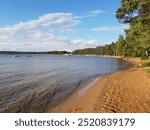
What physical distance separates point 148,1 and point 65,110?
13670 millimetres

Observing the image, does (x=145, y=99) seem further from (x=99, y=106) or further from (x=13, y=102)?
(x=13, y=102)

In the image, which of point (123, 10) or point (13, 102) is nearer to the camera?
point (13, 102)

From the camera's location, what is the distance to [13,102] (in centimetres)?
1895

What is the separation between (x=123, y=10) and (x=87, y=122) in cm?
2178

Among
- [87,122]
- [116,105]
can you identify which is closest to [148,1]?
[116,105]

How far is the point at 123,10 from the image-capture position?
29234 mm

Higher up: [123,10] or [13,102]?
[123,10]

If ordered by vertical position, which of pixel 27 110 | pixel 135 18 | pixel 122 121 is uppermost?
pixel 135 18

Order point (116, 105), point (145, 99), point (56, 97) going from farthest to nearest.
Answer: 1. point (56, 97)
2. point (145, 99)
3. point (116, 105)

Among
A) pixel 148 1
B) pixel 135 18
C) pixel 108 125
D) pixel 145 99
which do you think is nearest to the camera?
pixel 108 125

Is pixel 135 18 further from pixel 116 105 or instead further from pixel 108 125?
pixel 108 125

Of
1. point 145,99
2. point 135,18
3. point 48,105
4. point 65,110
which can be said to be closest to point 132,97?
point 145,99

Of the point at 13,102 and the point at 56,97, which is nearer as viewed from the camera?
the point at 13,102

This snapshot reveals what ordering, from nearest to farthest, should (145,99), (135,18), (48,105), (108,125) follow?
(108,125)
(145,99)
(48,105)
(135,18)
